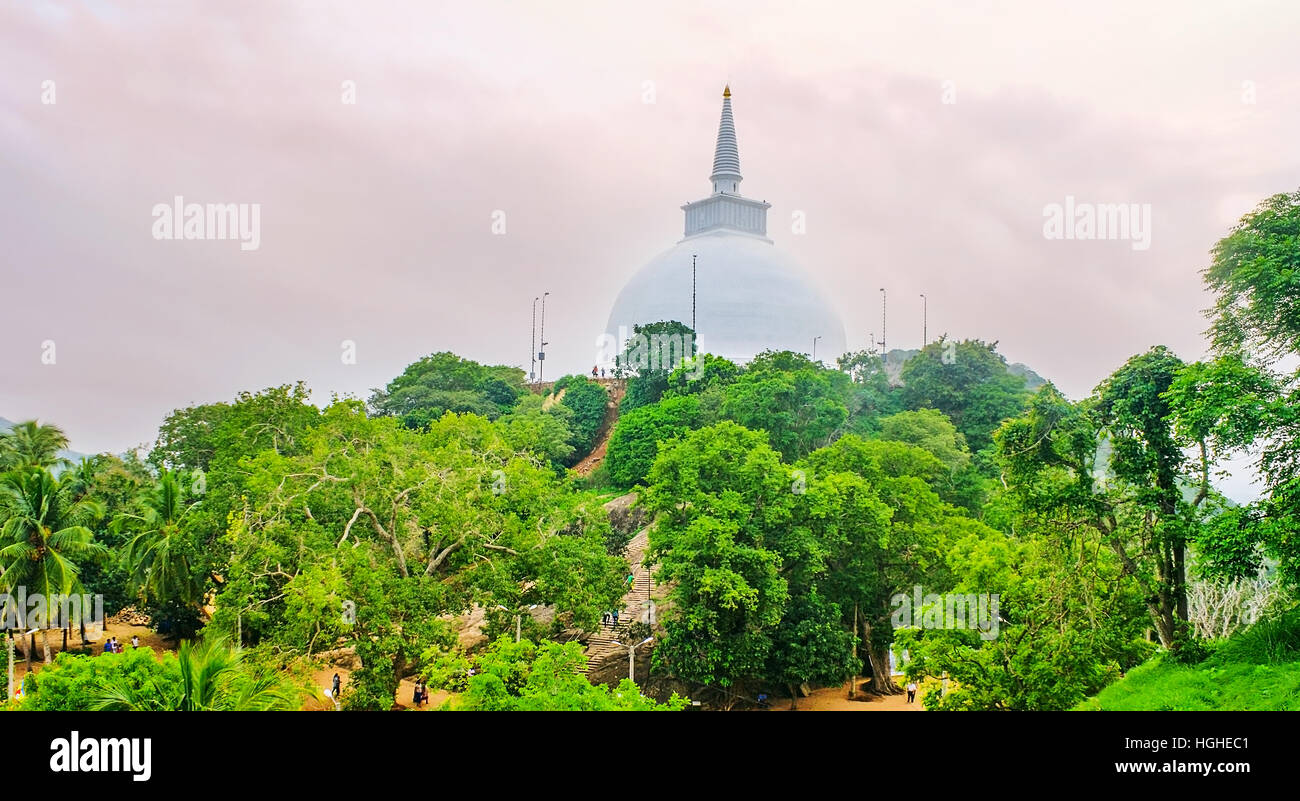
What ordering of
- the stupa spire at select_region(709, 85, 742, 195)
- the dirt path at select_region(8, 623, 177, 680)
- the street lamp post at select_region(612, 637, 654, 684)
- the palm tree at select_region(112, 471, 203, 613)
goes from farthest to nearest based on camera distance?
the stupa spire at select_region(709, 85, 742, 195) < the dirt path at select_region(8, 623, 177, 680) < the palm tree at select_region(112, 471, 203, 613) < the street lamp post at select_region(612, 637, 654, 684)

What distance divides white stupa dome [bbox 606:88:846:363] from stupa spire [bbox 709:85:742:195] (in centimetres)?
7

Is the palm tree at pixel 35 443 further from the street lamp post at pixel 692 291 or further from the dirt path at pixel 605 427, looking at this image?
the street lamp post at pixel 692 291

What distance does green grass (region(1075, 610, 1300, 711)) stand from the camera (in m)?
12.9

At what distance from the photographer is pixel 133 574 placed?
2633 centimetres

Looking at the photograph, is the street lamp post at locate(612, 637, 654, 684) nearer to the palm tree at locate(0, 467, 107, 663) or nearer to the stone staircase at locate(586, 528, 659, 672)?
the stone staircase at locate(586, 528, 659, 672)

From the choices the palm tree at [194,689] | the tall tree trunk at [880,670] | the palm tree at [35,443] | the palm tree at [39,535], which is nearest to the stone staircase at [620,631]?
the tall tree trunk at [880,670]

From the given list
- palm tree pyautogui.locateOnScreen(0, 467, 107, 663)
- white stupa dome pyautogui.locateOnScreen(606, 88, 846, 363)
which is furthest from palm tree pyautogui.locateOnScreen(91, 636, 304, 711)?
white stupa dome pyautogui.locateOnScreen(606, 88, 846, 363)

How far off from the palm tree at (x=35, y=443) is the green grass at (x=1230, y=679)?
96.8 feet

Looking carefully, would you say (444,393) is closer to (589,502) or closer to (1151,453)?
(589,502)

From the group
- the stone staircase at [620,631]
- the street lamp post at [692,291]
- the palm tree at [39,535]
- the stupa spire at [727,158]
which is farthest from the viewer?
the stupa spire at [727,158]

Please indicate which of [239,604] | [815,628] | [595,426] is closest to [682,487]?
[815,628]

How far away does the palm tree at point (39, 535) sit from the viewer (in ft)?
79.3

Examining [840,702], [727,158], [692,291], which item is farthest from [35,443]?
[727,158]

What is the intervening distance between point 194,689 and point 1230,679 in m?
13.8
